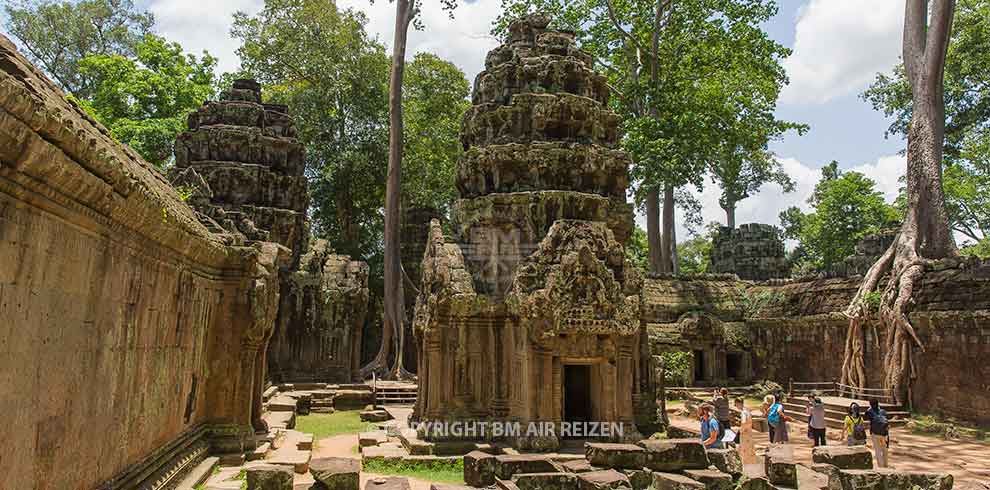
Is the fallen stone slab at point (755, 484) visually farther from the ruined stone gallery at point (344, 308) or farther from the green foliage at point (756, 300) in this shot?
the green foliage at point (756, 300)

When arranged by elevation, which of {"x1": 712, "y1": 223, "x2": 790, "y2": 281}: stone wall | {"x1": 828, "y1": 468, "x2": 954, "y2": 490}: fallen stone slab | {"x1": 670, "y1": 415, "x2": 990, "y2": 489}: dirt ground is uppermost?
{"x1": 712, "y1": 223, "x2": 790, "y2": 281}: stone wall

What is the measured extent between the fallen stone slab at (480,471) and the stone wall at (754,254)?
2873 cm

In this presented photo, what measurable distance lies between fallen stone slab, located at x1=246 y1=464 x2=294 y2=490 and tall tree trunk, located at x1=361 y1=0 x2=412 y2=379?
15.5 metres

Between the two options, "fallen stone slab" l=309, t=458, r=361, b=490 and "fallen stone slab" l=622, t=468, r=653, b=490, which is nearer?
"fallen stone slab" l=309, t=458, r=361, b=490

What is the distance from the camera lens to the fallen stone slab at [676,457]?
31.9ft

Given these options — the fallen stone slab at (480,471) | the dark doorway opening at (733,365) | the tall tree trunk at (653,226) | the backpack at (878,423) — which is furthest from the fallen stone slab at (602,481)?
the tall tree trunk at (653,226)

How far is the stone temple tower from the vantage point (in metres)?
12.0

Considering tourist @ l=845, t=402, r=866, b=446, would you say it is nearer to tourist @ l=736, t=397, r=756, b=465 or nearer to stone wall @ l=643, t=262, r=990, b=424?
tourist @ l=736, t=397, r=756, b=465

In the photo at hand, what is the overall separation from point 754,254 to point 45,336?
117ft

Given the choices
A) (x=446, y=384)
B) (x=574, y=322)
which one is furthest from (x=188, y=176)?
(x=574, y=322)

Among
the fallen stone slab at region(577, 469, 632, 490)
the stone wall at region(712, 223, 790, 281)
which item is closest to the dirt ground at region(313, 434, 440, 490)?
the fallen stone slab at region(577, 469, 632, 490)

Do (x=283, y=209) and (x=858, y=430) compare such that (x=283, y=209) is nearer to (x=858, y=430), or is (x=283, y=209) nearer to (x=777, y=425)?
(x=777, y=425)

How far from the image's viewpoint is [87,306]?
16.9ft

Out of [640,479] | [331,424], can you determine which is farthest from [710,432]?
[331,424]
